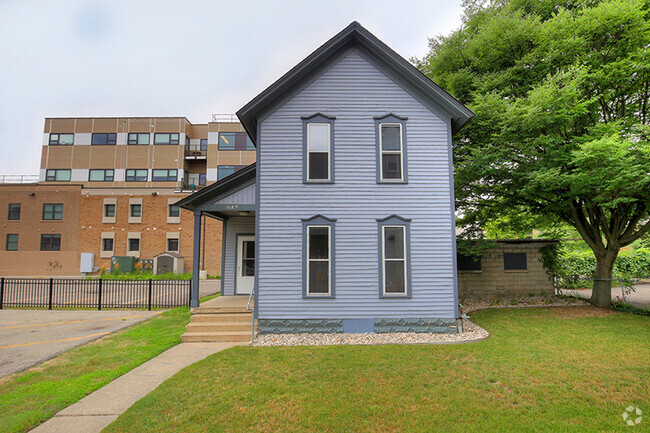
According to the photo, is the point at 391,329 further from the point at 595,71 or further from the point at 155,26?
the point at 155,26

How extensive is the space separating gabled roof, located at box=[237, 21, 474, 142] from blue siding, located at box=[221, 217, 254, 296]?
3918 millimetres

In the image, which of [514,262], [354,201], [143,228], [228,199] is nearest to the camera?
[354,201]

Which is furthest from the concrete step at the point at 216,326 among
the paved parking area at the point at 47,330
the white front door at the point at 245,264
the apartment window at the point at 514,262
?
the apartment window at the point at 514,262

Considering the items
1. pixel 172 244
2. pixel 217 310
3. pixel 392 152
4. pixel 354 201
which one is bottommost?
pixel 217 310

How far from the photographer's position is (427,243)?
9500 millimetres

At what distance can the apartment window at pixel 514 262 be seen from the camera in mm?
15141

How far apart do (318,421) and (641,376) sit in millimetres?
5908

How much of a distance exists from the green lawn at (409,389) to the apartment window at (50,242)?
110ft

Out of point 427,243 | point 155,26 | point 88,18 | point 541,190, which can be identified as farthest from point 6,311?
point 541,190

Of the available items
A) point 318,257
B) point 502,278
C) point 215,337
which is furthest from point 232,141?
point 215,337

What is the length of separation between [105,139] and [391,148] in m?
36.6

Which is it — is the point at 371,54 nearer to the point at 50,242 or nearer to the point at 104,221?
the point at 104,221

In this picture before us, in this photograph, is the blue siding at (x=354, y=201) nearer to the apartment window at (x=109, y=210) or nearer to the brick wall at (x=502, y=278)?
the brick wall at (x=502, y=278)

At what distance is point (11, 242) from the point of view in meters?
31.9
